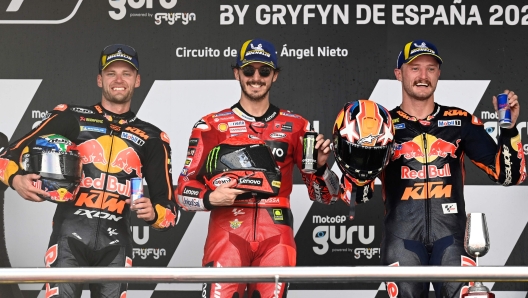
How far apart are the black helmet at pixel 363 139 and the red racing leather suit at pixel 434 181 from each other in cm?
→ 28

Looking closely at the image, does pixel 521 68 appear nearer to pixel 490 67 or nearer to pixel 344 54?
pixel 490 67

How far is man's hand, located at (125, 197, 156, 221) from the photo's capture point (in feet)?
12.3

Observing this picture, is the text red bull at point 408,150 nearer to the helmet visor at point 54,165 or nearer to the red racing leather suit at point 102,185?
the red racing leather suit at point 102,185

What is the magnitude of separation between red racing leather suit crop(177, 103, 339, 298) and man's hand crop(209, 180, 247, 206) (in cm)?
6

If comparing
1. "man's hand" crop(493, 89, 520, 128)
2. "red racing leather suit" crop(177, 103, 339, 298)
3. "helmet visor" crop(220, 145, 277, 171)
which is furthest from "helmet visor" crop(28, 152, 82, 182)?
"man's hand" crop(493, 89, 520, 128)

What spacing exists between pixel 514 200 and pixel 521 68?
28.8 inches

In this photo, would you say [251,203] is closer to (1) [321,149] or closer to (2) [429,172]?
(1) [321,149]

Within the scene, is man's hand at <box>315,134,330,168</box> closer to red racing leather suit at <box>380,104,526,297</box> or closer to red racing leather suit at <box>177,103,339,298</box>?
red racing leather suit at <box>177,103,339,298</box>

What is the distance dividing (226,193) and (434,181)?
0.98 meters

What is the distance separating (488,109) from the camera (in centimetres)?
470

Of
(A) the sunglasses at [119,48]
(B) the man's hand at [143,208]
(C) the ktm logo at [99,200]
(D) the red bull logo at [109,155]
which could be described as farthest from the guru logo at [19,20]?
(B) the man's hand at [143,208]

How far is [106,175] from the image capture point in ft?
13.9

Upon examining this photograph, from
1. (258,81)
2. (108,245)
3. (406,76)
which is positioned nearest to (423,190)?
(406,76)

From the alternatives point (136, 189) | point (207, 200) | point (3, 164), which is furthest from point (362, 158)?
point (3, 164)
